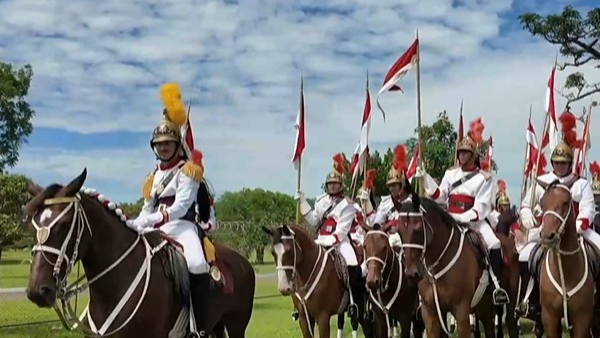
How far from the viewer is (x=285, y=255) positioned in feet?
37.9

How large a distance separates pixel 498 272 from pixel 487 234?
58 centimetres

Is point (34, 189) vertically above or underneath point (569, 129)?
underneath

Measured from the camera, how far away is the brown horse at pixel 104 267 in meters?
5.84

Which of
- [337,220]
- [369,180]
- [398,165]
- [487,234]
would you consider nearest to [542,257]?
[487,234]

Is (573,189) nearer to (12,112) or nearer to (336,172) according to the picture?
(336,172)

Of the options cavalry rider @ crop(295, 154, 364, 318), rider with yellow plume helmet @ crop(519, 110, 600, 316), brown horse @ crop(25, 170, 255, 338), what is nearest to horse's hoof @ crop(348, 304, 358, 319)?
cavalry rider @ crop(295, 154, 364, 318)

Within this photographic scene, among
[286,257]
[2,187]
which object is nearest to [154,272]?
[286,257]

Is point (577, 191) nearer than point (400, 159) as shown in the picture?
Yes

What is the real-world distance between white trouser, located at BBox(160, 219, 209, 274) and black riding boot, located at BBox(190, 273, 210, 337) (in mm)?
95

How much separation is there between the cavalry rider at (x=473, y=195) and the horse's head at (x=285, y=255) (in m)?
2.47

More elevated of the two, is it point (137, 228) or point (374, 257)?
point (137, 228)

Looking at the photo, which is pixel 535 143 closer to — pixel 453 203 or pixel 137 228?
pixel 453 203

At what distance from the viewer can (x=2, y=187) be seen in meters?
14.1

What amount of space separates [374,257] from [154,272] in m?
5.05
